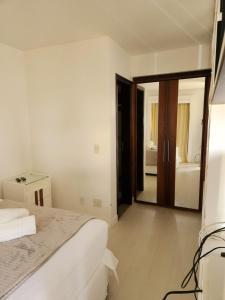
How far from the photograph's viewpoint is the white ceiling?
1958mm

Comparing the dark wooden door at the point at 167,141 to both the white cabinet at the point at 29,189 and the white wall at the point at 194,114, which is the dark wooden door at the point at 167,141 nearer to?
the white wall at the point at 194,114

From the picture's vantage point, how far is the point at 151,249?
2.50m

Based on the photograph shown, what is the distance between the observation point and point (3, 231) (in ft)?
4.75

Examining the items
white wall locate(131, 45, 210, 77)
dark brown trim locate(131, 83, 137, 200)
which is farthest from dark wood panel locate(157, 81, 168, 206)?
dark brown trim locate(131, 83, 137, 200)

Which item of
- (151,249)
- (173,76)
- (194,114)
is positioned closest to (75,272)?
(151,249)

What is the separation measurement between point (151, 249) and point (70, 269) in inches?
57.7

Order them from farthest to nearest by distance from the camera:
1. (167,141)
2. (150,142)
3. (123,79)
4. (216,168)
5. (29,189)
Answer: (150,142) < (167,141) < (123,79) < (29,189) < (216,168)

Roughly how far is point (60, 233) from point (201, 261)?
933 millimetres

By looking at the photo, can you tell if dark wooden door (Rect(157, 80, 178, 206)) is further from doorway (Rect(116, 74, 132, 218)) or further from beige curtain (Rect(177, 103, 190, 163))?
doorway (Rect(116, 74, 132, 218))

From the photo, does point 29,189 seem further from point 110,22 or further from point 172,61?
point 172,61

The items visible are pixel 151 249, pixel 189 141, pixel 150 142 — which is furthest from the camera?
pixel 150 142

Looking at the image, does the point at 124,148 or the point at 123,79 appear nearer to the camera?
the point at 123,79

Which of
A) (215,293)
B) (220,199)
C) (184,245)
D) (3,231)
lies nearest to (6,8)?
(3,231)

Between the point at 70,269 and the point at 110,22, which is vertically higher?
the point at 110,22
